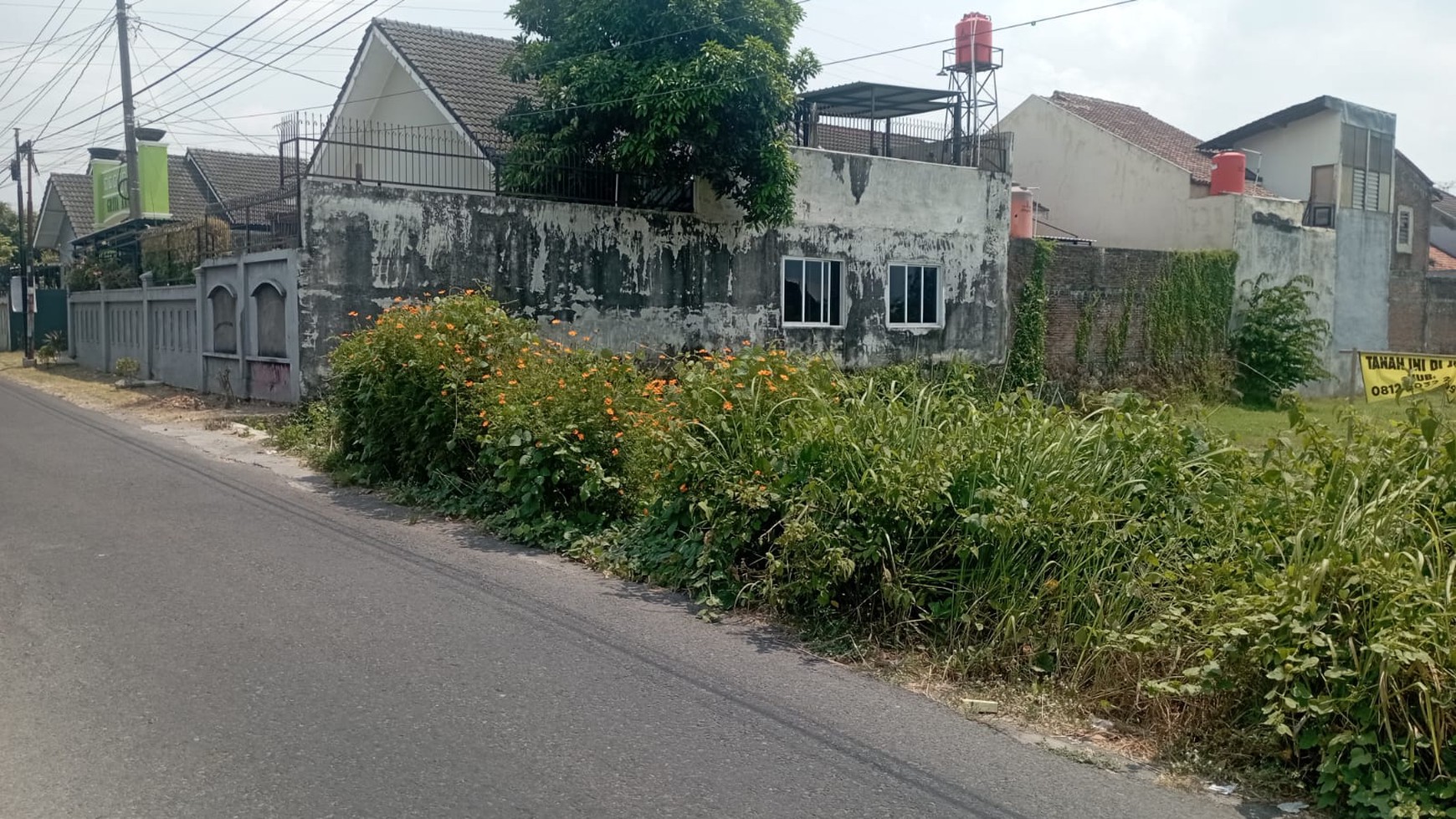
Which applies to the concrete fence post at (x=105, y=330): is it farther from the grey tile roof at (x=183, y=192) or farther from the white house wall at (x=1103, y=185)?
the white house wall at (x=1103, y=185)

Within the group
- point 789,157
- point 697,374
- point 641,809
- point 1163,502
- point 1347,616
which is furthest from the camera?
point 789,157

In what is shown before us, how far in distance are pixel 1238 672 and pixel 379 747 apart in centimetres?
356

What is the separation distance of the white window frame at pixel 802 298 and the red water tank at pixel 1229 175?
10313mm

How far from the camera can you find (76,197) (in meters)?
35.7

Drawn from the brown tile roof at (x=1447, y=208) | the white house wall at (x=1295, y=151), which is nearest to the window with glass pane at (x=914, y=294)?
the white house wall at (x=1295, y=151)

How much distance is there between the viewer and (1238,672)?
4.80 m

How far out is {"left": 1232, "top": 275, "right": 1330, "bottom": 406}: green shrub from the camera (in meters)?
24.6

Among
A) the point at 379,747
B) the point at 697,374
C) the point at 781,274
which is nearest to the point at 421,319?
the point at 697,374

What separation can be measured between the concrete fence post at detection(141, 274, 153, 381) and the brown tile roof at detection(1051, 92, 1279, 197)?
68.9 feet

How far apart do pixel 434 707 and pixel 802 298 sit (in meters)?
15.3

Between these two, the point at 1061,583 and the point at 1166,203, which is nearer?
the point at 1061,583

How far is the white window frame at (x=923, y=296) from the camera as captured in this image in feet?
68.5

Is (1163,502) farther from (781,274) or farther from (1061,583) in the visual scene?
(781,274)

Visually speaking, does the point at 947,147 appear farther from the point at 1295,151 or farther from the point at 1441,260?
the point at 1441,260
